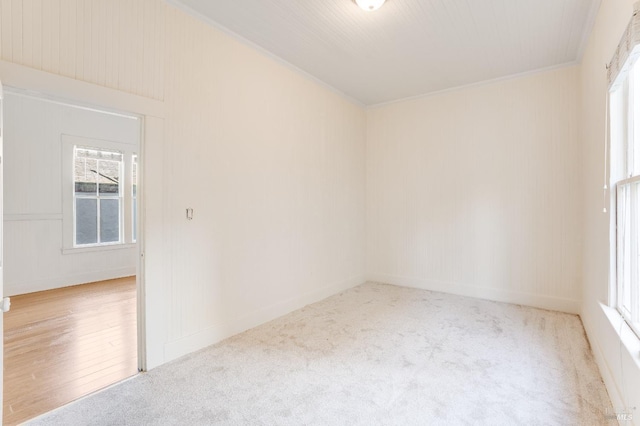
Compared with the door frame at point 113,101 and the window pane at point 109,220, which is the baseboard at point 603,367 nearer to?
the door frame at point 113,101

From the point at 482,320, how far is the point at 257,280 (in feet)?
7.84

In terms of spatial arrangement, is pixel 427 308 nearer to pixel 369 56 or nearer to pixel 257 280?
pixel 257 280

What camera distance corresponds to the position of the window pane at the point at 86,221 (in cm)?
504

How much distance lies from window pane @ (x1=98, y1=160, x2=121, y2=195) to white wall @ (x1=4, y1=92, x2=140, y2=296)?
0.46 m

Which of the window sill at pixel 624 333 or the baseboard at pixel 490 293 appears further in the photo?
the baseboard at pixel 490 293

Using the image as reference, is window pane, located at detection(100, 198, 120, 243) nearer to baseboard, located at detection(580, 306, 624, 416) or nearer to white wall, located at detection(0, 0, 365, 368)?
white wall, located at detection(0, 0, 365, 368)

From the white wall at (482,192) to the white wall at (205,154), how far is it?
1.23 meters

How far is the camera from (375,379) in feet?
7.48

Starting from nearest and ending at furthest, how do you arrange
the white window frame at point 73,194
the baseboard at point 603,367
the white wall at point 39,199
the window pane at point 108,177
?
1. the baseboard at point 603,367
2. the white wall at point 39,199
3. the white window frame at point 73,194
4. the window pane at point 108,177

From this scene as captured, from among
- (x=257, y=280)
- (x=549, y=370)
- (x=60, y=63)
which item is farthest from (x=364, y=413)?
(x=60, y=63)

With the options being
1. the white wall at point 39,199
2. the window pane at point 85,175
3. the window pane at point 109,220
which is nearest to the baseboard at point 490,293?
the white wall at point 39,199

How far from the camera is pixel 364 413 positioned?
1916mm

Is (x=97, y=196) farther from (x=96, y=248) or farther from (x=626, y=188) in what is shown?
(x=626, y=188)

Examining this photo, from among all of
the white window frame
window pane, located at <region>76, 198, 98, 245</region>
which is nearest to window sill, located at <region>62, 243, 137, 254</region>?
the white window frame
